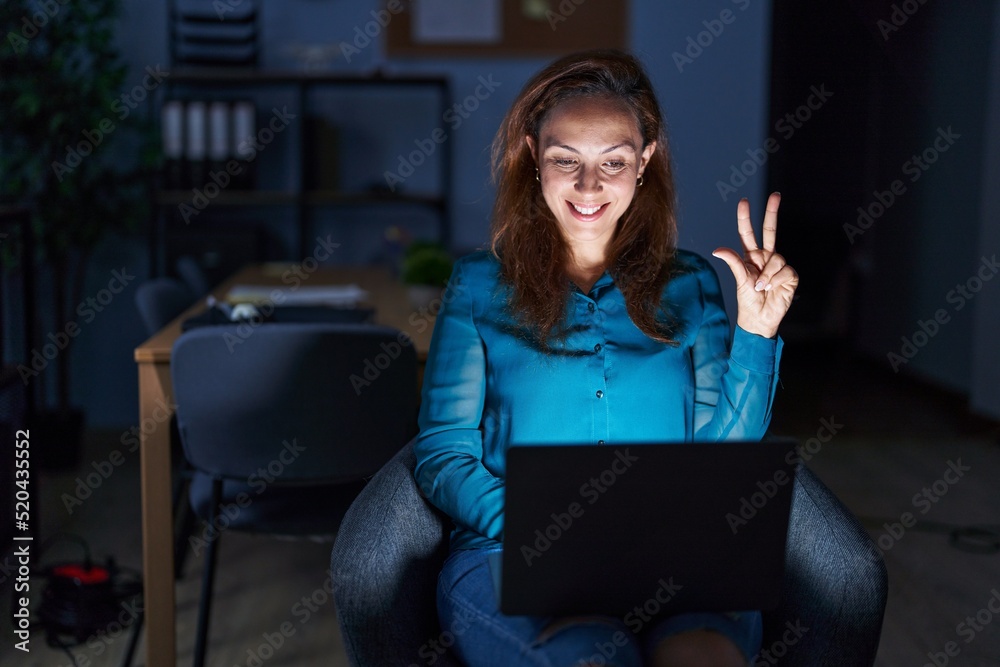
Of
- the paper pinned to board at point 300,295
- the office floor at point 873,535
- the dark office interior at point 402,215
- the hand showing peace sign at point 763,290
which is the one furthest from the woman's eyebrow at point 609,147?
the office floor at point 873,535

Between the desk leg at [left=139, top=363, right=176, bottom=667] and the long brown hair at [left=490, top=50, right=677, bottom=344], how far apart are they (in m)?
0.88

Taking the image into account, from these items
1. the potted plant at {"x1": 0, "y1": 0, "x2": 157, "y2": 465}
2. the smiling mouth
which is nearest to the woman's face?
the smiling mouth

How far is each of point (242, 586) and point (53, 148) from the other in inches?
77.9

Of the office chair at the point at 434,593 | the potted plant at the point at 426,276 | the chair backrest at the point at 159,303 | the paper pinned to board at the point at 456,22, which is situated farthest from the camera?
the paper pinned to board at the point at 456,22

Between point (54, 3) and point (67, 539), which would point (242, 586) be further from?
point (54, 3)

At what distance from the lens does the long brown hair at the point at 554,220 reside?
61.6 inches

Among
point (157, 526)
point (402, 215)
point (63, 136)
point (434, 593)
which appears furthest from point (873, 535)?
point (63, 136)

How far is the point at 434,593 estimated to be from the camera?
1.51 metres

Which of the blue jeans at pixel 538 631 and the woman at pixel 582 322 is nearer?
the blue jeans at pixel 538 631

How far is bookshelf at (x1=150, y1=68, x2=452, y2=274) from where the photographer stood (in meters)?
4.17

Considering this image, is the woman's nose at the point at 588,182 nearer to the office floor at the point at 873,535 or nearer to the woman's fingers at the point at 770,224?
the woman's fingers at the point at 770,224

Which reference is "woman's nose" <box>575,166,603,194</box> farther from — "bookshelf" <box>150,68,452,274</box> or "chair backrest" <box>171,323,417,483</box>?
"bookshelf" <box>150,68,452,274</box>

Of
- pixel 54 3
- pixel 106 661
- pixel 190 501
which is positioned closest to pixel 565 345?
pixel 190 501

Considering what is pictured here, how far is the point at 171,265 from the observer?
4.19 meters
